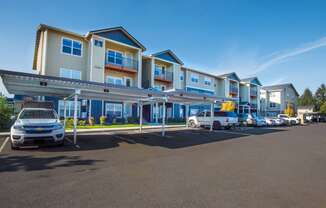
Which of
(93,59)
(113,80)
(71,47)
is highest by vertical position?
(71,47)

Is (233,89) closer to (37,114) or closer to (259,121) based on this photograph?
(259,121)

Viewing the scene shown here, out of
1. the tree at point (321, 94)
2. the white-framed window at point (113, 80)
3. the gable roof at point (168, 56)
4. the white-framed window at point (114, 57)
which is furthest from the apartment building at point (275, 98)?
the white-framed window at point (114, 57)

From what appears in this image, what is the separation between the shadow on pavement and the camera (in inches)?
224

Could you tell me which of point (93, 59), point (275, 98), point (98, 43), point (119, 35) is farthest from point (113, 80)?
point (275, 98)

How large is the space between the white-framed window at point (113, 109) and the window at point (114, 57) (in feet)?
16.5

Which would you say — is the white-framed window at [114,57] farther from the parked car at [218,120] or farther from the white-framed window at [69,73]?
the parked car at [218,120]

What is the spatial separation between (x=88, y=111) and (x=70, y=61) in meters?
5.49

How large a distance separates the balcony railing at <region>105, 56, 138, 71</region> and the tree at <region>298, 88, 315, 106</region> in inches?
2670

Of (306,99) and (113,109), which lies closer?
(113,109)

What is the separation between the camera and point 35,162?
20.7ft

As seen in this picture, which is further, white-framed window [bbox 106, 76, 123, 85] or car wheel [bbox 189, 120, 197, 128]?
white-framed window [bbox 106, 76, 123, 85]

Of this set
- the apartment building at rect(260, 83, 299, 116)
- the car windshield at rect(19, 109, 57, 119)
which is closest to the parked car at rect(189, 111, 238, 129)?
the car windshield at rect(19, 109, 57, 119)

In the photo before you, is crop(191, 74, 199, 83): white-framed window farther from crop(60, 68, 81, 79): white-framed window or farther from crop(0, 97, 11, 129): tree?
crop(0, 97, 11, 129): tree

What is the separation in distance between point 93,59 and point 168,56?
11.8 m
